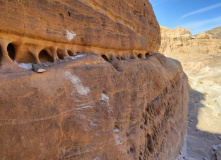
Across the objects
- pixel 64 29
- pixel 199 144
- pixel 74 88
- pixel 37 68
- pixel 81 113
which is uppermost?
pixel 64 29

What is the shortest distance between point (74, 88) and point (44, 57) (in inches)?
29.6

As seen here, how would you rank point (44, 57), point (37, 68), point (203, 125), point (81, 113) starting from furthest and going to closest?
point (203, 125), point (44, 57), point (81, 113), point (37, 68)

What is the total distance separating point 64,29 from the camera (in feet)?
8.41

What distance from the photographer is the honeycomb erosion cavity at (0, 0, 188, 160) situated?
174cm

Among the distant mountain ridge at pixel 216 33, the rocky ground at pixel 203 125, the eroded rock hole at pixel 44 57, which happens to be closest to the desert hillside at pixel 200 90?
the rocky ground at pixel 203 125

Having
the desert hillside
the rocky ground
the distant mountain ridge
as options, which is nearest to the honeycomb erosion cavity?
the rocky ground

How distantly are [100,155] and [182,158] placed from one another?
12.4 ft

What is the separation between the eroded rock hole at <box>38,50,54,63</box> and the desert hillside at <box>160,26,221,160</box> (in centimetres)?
513

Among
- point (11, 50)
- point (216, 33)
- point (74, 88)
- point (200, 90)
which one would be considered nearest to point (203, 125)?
point (200, 90)

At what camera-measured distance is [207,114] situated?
8.23m

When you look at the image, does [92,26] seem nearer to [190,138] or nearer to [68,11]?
[68,11]

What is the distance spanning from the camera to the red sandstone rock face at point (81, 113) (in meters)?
1.68

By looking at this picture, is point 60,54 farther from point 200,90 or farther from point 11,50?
point 200,90

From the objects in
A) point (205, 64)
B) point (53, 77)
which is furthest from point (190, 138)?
point (205, 64)
